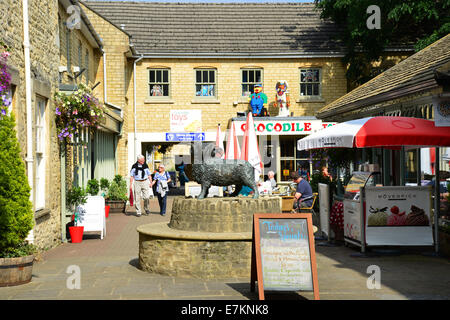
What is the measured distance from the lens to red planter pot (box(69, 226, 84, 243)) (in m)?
12.6

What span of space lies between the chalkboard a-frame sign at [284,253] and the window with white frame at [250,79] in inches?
829

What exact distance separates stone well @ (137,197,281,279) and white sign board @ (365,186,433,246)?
2067mm

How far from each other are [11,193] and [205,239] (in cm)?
273

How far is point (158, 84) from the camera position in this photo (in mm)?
27484

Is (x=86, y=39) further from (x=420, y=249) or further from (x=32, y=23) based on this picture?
(x=420, y=249)

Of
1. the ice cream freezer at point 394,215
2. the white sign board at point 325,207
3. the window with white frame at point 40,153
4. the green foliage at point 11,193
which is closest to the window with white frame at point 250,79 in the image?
the white sign board at point 325,207

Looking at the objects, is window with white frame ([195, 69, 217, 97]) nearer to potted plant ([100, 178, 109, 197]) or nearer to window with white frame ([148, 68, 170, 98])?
window with white frame ([148, 68, 170, 98])

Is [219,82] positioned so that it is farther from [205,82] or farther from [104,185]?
[104,185]

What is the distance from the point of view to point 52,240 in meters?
11.7

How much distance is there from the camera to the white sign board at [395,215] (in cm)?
1039

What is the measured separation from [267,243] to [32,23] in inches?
256

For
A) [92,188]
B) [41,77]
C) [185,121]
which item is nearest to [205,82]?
[185,121]

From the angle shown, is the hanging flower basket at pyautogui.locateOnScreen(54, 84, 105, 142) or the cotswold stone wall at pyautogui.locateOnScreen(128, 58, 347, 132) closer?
the hanging flower basket at pyautogui.locateOnScreen(54, 84, 105, 142)

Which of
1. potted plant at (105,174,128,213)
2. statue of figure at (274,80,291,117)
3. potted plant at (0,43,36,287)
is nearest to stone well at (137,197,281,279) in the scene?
potted plant at (0,43,36,287)
